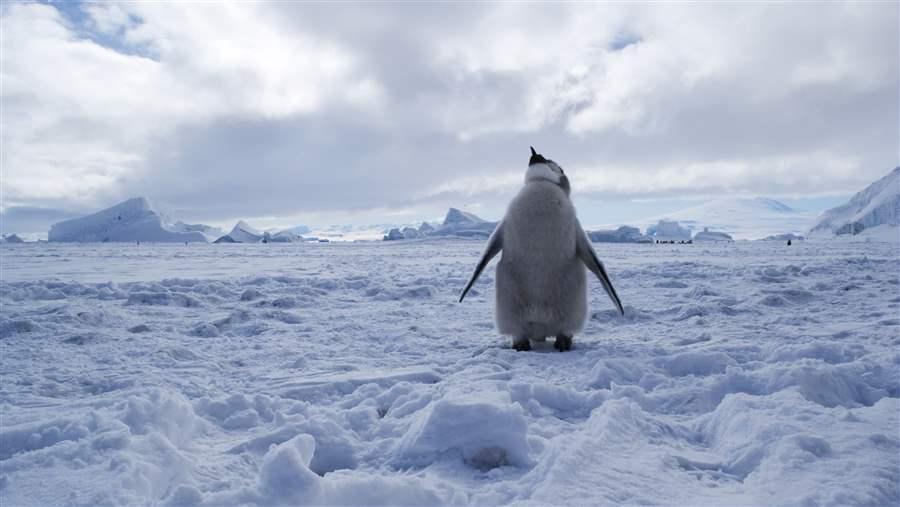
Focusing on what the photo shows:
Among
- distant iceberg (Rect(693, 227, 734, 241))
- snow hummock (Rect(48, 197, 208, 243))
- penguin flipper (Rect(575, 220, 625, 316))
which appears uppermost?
snow hummock (Rect(48, 197, 208, 243))

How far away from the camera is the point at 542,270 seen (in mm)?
3633

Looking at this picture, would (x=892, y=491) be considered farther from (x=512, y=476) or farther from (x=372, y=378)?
(x=372, y=378)

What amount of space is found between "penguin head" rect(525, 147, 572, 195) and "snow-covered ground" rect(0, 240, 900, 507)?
44.3 inches

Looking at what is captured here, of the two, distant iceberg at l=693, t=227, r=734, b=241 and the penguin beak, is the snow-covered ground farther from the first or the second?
distant iceberg at l=693, t=227, r=734, b=241

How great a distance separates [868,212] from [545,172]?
4223 inches

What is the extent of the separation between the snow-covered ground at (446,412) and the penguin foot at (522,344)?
77mm

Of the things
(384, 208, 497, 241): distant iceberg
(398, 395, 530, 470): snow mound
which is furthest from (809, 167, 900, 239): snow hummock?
(398, 395, 530, 470): snow mound

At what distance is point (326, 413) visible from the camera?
7.15ft

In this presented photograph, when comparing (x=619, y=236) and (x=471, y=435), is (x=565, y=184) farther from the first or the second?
(x=619, y=236)

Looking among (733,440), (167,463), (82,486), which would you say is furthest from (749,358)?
(82,486)

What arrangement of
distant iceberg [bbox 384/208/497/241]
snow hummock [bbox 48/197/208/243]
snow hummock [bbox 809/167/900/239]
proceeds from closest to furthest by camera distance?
1. distant iceberg [bbox 384/208/497/241]
2. snow hummock [bbox 809/167/900/239]
3. snow hummock [bbox 48/197/208/243]

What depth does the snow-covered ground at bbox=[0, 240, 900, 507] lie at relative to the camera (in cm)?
147

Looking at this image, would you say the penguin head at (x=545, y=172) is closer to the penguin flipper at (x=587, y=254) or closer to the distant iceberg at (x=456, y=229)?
the penguin flipper at (x=587, y=254)

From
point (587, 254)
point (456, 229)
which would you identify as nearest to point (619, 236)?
point (456, 229)
